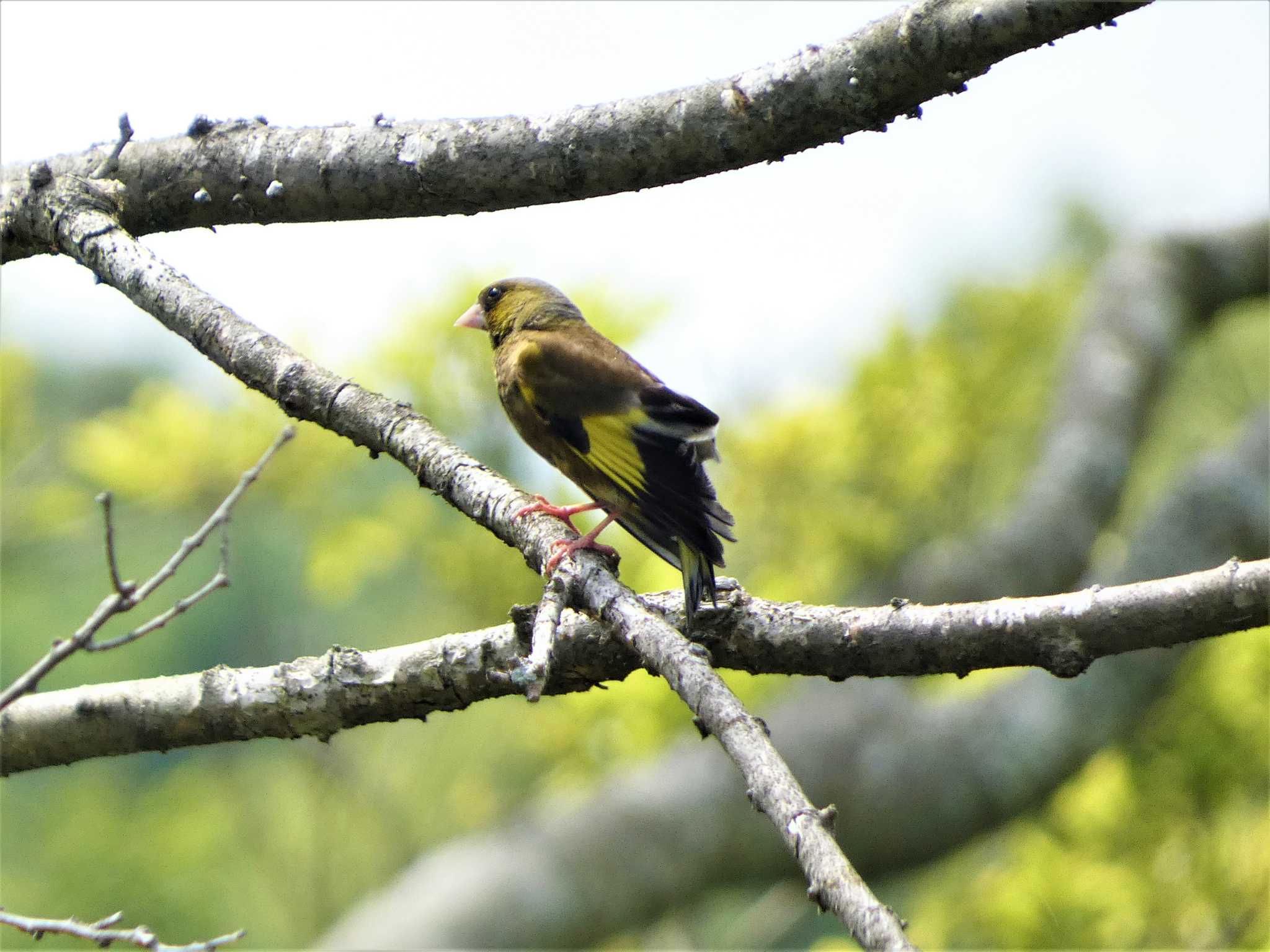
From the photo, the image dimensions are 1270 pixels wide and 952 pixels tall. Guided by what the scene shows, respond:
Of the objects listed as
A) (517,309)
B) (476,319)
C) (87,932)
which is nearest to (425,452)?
(87,932)

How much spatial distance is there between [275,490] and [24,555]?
1.60 m

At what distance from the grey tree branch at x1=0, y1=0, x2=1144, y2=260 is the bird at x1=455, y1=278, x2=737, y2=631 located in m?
0.61

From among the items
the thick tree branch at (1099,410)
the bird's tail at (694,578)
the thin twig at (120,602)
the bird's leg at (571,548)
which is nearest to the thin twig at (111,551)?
the thin twig at (120,602)

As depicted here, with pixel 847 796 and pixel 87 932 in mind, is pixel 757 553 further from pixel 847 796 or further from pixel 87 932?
pixel 87 932

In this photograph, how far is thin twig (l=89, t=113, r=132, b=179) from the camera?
2.79 m

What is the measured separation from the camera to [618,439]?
2.77 m

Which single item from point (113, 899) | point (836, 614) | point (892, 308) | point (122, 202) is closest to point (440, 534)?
point (892, 308)

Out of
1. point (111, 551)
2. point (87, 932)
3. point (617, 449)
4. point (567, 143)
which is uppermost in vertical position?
point (567, 143)

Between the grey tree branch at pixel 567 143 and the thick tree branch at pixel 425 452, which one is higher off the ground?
the grey tree branch at pixel 567 143

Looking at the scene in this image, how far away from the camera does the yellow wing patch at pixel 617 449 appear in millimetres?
2641

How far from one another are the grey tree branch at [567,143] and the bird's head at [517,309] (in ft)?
3.23

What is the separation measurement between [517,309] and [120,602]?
7.06ft

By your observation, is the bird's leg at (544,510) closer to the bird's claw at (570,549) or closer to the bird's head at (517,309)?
the bird's claw at (570,549)

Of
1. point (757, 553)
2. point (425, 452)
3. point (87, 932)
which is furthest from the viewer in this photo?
point (757, 553)
